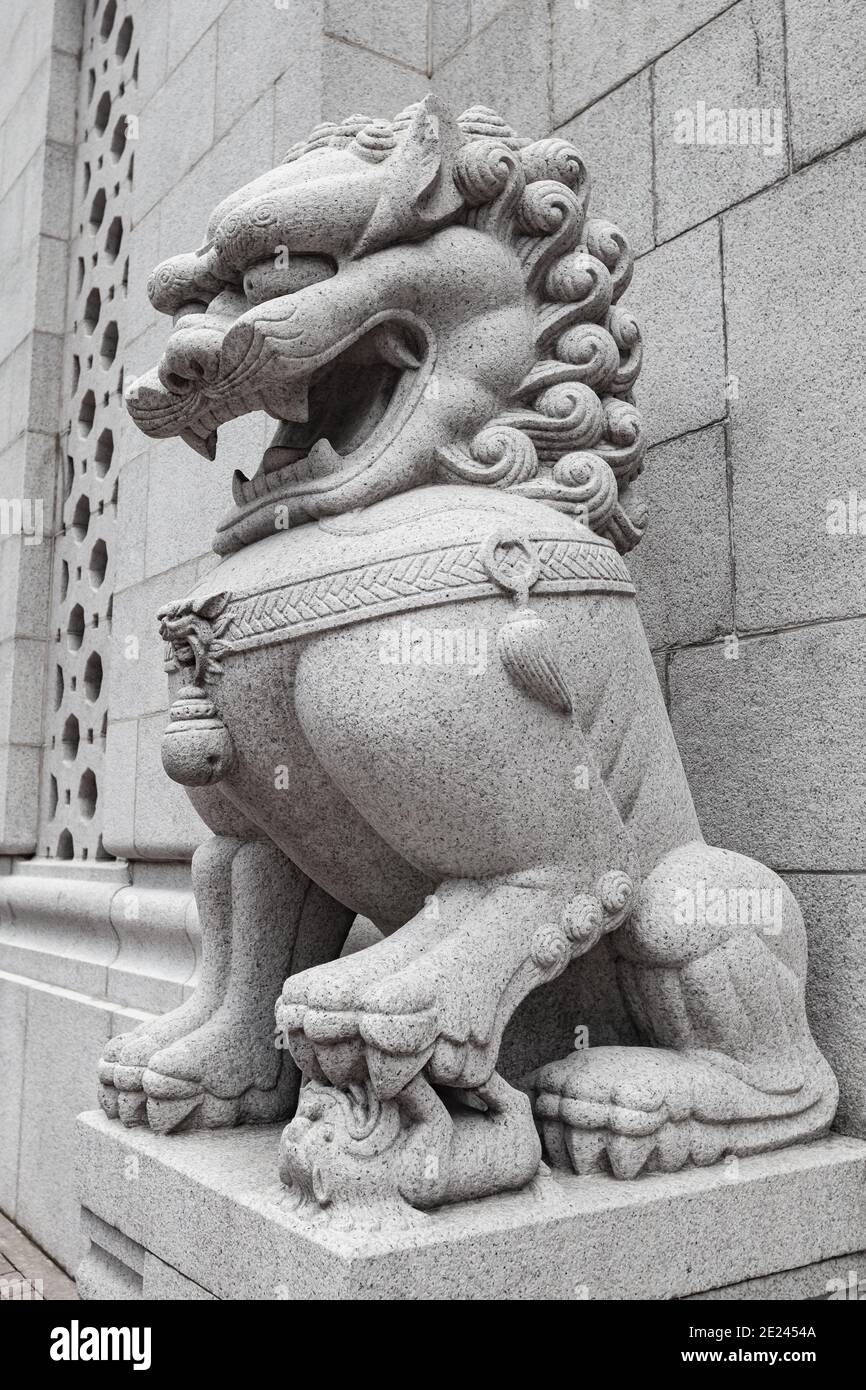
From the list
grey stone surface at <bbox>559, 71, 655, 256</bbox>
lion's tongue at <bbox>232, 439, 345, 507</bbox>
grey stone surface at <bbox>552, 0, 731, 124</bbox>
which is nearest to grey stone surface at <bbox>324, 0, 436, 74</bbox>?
grey stone surface at <bbox>552, 0, 731, 124</bbox>

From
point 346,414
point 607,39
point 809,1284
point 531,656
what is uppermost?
point 607,39

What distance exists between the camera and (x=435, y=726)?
1902 mm

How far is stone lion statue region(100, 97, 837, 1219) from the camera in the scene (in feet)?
6.20

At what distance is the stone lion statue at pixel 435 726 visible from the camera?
1.89 m

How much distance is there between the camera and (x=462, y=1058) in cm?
183

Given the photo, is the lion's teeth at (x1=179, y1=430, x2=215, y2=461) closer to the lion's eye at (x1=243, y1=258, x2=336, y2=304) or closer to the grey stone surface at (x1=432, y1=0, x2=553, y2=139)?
the lion's eye at (x1=243, y1=258, x2=336, y2=304)

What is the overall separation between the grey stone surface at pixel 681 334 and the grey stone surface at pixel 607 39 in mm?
651

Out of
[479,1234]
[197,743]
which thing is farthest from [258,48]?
[479,1234]

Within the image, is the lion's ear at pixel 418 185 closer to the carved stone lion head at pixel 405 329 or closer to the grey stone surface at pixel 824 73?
the carved stone lion head at pixel 405 329

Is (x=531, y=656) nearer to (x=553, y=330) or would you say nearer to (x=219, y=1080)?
(x=553, y=330)

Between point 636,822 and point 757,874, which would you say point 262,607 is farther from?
point 757,874

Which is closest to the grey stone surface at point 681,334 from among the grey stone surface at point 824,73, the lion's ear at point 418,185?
the grey stone surface at point 824,73

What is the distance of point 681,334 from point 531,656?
1.66 m

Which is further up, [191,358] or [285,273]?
[285,273]
